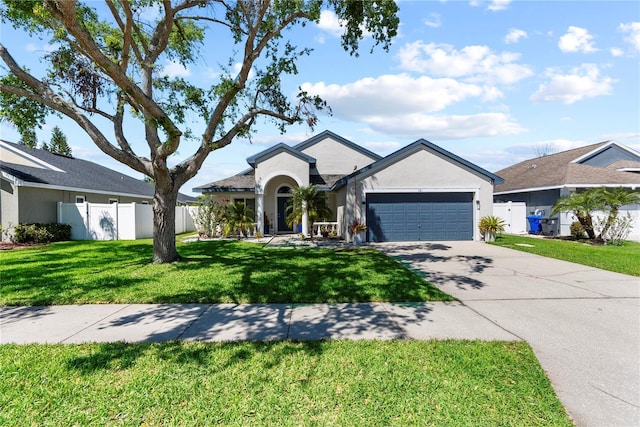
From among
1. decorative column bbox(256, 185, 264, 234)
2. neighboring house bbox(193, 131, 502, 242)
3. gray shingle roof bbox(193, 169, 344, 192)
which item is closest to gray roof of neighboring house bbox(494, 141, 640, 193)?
neighboring house bbox(193, 131, 502, 242)

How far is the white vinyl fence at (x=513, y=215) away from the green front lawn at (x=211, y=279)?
Result: 13170mm

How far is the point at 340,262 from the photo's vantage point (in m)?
10.5

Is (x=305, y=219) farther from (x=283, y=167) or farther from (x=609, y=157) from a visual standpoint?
(x=609, y=157)

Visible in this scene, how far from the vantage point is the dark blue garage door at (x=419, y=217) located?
1670 centimetres

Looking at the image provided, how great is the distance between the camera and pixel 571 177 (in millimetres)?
18422

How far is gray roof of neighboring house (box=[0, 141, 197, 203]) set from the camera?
1666 cm

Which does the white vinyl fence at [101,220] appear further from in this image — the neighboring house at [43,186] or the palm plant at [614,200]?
the palm plant at [614,200]

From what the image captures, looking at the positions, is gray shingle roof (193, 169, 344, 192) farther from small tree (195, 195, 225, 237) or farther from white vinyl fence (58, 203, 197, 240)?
white vinyl fence (58, 203, 197, 240)

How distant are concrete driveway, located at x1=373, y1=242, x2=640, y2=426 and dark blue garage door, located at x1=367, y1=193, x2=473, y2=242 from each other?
Answer: 17.3 feet

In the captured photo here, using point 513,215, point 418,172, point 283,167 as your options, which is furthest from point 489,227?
point 283,167

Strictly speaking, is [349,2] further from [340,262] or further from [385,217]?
[385,217]

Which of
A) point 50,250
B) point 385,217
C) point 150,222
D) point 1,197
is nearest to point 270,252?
point 385,217

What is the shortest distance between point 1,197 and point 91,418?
1815cm

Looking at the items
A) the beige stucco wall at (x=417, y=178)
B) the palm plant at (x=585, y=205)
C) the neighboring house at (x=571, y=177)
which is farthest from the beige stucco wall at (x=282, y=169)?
the palm plant at (x=585, y=205)
